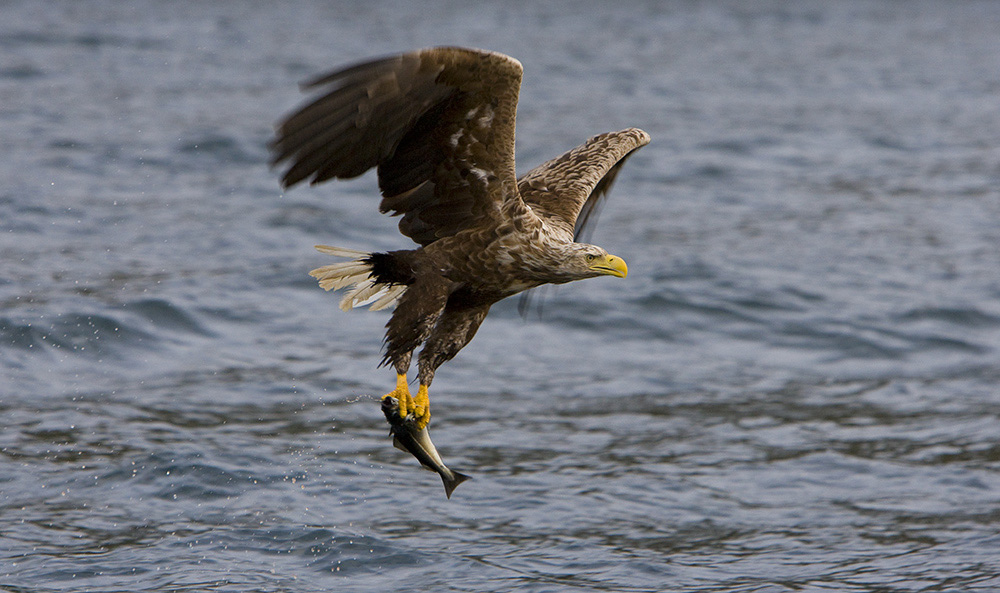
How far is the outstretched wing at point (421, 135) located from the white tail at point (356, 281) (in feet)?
0.79

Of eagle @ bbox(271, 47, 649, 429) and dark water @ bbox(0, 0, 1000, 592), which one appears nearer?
eagle @ bbox(271, 47, 649, 429)

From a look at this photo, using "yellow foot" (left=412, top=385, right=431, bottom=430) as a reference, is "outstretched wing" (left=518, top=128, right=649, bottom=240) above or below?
above

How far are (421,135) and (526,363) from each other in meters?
4.68

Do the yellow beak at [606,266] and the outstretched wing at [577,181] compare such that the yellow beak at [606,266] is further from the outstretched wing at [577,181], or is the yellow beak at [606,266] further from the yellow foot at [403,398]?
the yellow foot at [403,398]

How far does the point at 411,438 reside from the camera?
5750mm

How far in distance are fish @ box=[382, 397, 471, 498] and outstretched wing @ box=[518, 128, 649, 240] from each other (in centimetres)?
104

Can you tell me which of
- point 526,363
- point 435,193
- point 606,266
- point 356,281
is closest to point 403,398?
point 356,281

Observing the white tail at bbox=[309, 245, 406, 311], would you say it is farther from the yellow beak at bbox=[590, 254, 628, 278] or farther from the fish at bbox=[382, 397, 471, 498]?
the yellow beak at bbox=[590, 254, 628, 278]

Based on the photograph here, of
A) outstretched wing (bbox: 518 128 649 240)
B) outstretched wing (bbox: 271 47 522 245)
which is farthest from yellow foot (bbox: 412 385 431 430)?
outstretched wing (bbox: 518 128 649 240)

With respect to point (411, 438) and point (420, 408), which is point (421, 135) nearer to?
point (420, 408)

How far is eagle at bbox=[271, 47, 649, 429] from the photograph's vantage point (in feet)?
16.3

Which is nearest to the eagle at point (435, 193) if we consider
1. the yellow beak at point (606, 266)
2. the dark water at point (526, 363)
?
the yellow beak at point (606, 266)

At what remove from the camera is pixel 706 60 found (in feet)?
68.7

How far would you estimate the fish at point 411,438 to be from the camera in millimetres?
5664
